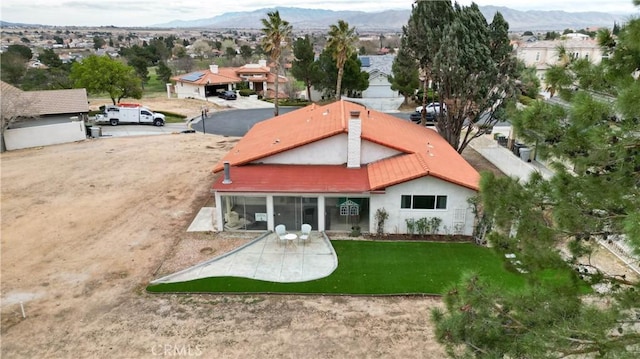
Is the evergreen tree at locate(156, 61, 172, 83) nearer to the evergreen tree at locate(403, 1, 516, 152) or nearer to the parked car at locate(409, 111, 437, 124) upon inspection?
the parked car at locate(409, 111, 437, 124)

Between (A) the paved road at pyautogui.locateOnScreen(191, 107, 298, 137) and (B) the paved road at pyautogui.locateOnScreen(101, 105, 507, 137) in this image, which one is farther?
(A) the paved road at pyautogui.locateOnScreen(191, 107, 298, 137)

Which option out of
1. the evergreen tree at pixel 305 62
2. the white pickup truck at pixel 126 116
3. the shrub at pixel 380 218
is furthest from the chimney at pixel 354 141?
the evergreen tree at pixel 305 62

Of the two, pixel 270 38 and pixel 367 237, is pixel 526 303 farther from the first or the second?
pixel 270 38

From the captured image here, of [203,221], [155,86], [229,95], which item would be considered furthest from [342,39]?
[155,86]

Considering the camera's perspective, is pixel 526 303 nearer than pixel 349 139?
Yes

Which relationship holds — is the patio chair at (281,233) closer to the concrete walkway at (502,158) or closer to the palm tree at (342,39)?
the concrete walkway at (502,158)

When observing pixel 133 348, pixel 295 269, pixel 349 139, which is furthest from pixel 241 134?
pixel 133 348

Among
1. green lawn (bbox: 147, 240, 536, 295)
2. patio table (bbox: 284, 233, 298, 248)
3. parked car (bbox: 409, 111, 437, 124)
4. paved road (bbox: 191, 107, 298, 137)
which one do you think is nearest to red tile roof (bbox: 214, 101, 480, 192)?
patio table (bbox: 284, 233, 298, 248)
